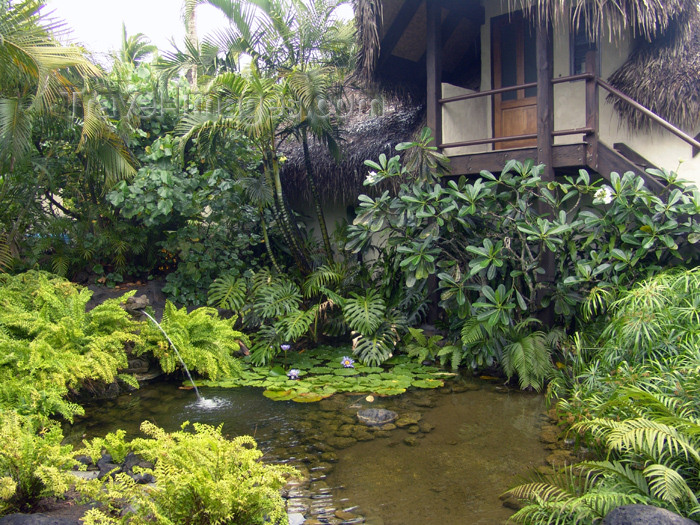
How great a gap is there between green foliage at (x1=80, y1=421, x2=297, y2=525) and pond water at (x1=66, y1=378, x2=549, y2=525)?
2.37 ft

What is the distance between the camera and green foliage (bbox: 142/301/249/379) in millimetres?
6391

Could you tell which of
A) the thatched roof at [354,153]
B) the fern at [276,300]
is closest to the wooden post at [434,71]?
the thatched roof at [354,153]

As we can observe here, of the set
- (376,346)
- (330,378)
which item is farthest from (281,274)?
(330,378)

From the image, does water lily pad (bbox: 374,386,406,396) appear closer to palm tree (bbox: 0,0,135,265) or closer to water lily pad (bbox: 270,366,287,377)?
water lily pad (bbox: 270,366,287,377)

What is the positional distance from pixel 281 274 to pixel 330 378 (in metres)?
2.32

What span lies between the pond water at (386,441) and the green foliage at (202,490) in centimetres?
72

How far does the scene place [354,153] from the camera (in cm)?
917

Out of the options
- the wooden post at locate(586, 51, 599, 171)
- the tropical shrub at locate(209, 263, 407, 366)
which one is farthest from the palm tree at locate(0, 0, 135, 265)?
the wooden post at locate(586, 51, 599, 171)

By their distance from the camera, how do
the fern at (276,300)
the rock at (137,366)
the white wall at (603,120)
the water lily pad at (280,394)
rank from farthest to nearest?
the white wall at (603,120)
the fern at (276,300)
the rock at (137,366)
the water lily pad at (280,394)

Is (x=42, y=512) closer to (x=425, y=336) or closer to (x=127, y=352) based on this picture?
(x=127, y=352)

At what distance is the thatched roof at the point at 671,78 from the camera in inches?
274

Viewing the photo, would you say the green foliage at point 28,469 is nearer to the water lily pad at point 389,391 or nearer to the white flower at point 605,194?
the water lily pad at point 389,391

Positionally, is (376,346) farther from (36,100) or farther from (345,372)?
(36,100)

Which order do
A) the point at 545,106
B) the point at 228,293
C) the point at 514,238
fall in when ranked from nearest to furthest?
the point at 545,106
the point at 514,238
the point at 228,293
